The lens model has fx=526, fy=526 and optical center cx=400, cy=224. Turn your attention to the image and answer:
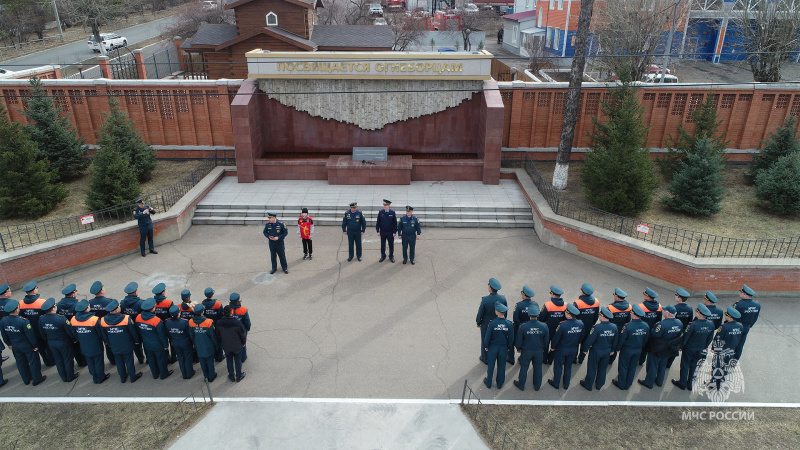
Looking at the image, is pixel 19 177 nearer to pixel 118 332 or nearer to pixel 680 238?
pixel 118 332

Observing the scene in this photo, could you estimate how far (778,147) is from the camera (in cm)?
1580

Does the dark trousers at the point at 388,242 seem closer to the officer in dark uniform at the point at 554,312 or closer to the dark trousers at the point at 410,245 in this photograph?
the dark trousers at the point at 410,245

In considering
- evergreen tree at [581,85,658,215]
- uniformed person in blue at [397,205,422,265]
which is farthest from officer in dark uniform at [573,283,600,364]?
evergreen tree at [581,85,658,215]

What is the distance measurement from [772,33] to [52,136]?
93.4ft

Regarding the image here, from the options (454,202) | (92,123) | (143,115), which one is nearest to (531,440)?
(454,202)

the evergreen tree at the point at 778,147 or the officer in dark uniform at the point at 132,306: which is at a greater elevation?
the evergreen tree at the point at 778,147

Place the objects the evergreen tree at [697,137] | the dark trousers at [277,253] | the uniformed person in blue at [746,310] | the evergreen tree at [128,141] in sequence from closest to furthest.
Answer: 1. the uniformed person in blue at [746,310]
2. the dark trousers at [277,253]
3. the evergreen tree at [697,137]
4. the evergreen tree at [128,141]

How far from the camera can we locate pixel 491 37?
203ft

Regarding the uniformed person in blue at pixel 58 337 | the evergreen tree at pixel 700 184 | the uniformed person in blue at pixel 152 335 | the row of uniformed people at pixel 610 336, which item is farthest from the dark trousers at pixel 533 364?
the evergreen tree at pixel 700 184

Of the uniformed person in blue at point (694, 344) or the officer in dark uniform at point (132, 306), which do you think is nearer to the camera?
the uniformed person in blue at point (694, 344)

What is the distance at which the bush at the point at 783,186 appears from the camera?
13992 mm

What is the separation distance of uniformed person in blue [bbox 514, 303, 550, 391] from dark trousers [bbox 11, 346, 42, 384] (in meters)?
7.95

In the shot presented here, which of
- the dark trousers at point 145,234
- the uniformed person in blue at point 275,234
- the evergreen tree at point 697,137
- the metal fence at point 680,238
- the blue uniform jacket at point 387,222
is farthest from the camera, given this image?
the evergreen tree at point 697,137

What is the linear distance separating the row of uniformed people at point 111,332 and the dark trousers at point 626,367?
20.6ft
